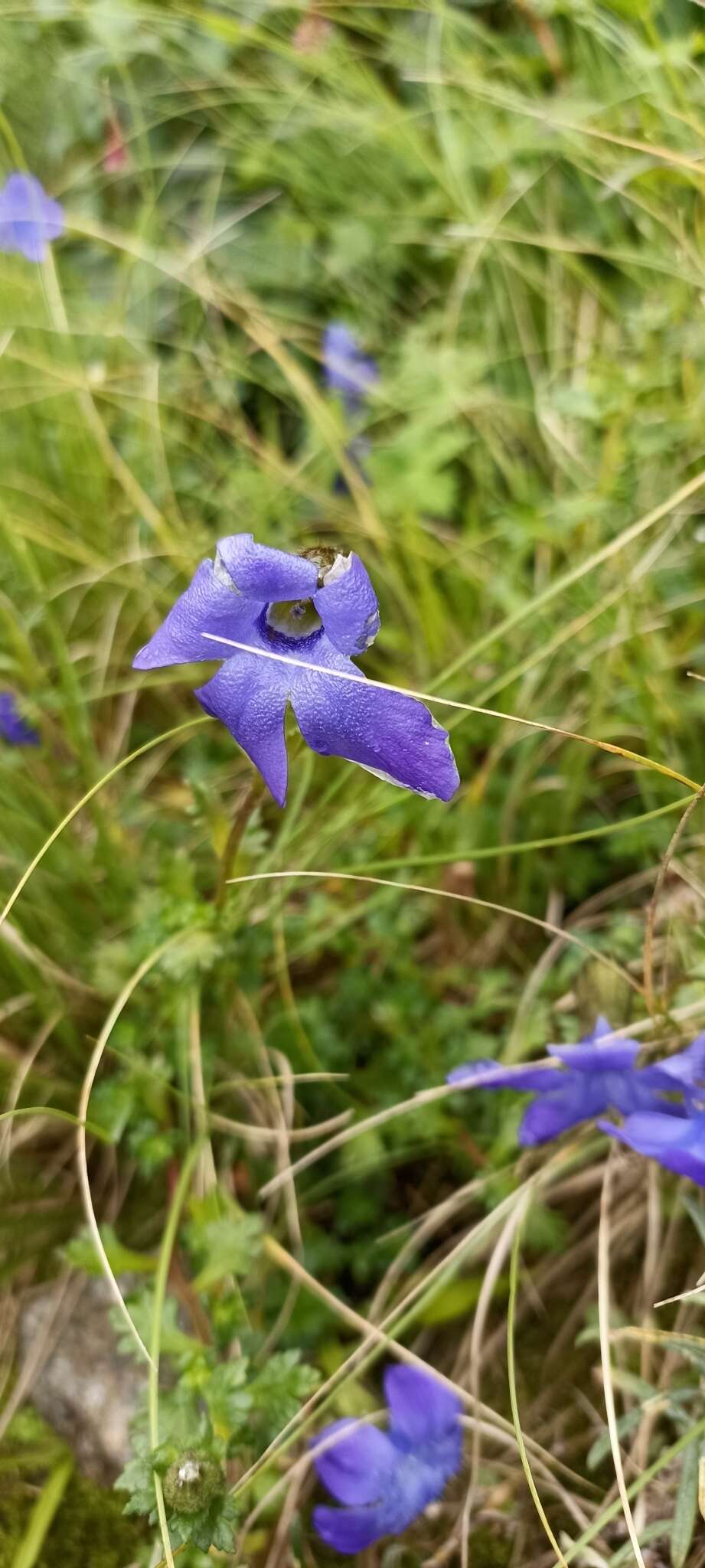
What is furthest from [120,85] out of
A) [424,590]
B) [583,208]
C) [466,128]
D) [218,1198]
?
[218,1198]

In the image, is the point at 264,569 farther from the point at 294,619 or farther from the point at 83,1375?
the point at 83,1375

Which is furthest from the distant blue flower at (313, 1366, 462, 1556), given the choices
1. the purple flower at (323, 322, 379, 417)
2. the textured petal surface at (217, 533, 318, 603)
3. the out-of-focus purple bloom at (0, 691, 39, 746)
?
the purple flower at (323, 322, 379, 417)

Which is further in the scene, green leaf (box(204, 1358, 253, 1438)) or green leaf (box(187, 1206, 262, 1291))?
green leaf (box(187, 1206, 262, 1291))

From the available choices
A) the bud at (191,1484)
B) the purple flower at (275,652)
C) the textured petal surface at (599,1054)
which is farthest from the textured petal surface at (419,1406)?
the purple flower at (275,652)

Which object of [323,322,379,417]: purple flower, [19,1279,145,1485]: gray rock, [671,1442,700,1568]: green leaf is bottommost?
[19,1279,145,1485]: gray rock

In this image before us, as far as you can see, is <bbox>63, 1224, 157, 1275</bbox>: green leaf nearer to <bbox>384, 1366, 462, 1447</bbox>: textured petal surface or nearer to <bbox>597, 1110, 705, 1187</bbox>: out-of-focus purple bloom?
<bbox>384, 1366, 462, 1447</bbox>: textured petal surface

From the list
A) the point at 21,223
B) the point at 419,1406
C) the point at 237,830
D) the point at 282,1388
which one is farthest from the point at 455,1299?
the point at 21,223

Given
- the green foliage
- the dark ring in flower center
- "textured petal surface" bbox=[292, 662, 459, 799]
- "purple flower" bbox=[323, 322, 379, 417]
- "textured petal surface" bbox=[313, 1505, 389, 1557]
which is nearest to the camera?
"textured petal surface" bbox=[292, 662, 459, 799]
